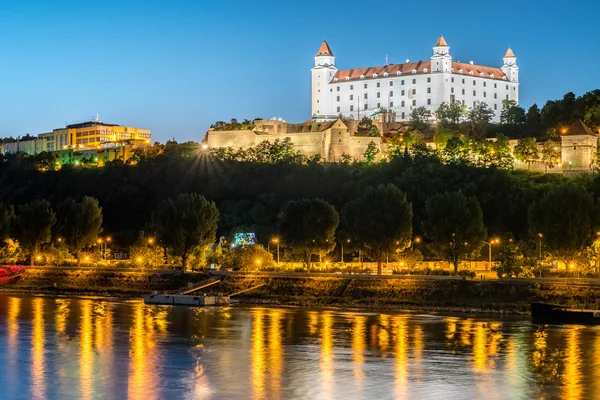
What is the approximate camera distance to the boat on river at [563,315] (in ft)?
171

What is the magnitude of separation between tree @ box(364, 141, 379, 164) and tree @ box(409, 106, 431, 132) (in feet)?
56.6

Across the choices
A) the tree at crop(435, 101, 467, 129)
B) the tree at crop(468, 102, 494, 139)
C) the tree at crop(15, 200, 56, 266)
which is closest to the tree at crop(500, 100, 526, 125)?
the tree at crop(468, 102, 494, 139)

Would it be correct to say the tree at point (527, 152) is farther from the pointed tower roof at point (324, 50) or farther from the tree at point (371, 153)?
the pointed tower roof at point (324, 50)

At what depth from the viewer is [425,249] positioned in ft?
276

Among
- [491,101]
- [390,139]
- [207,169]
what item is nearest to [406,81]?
[491,101]

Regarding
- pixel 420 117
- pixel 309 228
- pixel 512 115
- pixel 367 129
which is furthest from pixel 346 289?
pixel 512 115

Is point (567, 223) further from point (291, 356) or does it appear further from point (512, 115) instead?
point (512, 115)

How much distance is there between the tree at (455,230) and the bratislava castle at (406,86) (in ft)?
243

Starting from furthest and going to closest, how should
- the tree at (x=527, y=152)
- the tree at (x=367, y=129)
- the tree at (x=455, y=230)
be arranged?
1. the tree at (x=367, y=129)
2. the tree at (x=527, y=152)
3. the tree at (x=455, y=230)

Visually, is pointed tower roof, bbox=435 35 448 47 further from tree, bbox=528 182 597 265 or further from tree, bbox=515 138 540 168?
tree, bbox=528 182 597 265

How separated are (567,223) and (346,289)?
56.0 feet

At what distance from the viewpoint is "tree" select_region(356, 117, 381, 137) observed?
127 meters

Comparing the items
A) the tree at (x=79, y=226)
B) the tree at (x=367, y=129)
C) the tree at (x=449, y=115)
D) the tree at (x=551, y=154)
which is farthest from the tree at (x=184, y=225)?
the tree at (x=449, y=115)

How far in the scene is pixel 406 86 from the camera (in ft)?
486
